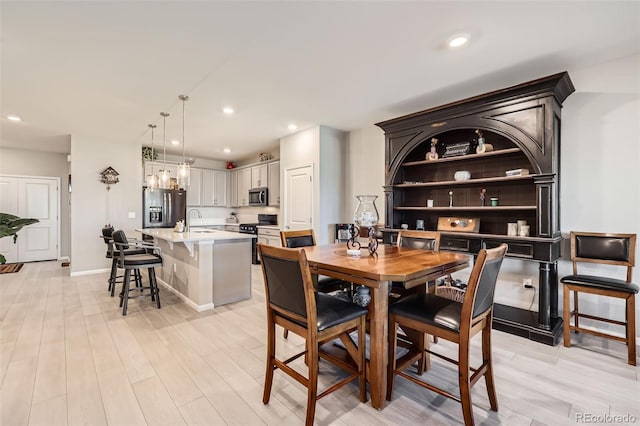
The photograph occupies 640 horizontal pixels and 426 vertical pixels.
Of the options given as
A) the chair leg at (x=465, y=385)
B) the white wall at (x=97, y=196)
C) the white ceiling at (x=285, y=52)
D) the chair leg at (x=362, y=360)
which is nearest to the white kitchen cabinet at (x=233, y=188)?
the white wall at (x=97, y=196)

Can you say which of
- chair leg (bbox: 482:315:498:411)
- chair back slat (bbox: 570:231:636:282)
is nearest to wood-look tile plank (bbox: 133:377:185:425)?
chair leg (bbox: 482:315:498:411)

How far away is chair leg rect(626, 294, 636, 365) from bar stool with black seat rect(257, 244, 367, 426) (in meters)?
2.17

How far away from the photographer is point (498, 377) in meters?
2.10

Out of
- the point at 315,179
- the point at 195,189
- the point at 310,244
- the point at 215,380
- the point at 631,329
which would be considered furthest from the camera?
the point at 195,189

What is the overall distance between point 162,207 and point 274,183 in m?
2.39

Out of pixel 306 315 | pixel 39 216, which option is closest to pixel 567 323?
pixel 306 315

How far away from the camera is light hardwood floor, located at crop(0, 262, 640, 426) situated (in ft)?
5.54

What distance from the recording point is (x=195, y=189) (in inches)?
276

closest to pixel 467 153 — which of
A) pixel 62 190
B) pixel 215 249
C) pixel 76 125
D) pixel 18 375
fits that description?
pixel 215 249

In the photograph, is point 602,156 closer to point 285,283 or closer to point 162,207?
point 285,283

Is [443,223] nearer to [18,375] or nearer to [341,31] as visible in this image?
[341,31]

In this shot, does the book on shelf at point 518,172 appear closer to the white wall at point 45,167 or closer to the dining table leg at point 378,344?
the dining table leg at point 378,344

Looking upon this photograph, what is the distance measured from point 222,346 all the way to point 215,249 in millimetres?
1311

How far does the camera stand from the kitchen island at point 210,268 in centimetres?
345
